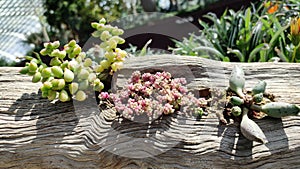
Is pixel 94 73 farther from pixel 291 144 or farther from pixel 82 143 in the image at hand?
pixel 291 144

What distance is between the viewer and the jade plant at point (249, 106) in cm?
99

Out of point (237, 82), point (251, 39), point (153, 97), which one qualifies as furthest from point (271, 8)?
point (153, 97)

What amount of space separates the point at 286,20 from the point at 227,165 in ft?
4.18

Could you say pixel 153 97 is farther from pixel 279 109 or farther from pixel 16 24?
pixel 16 24

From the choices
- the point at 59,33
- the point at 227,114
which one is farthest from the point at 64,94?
the point at 59,33

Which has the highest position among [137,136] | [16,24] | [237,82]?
[237,82]

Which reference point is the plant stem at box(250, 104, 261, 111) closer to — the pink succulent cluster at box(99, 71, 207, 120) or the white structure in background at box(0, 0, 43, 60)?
the pink succulent cluster at box(99, 71, 207, 120)

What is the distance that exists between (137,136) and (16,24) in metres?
4.33

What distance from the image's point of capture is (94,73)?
1.13m

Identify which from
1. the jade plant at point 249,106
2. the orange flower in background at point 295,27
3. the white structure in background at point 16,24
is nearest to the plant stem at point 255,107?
the jade plant at point 249,106

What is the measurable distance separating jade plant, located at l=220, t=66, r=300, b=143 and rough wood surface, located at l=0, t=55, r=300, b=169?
0.11 feet

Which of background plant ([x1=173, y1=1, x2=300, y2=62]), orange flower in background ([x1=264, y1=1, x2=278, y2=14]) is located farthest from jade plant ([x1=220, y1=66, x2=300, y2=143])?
orange flower in background ([x1=264, y1=1, x2=278, y2=14])

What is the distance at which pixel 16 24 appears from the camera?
494 cm

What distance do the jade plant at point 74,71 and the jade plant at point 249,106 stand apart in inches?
12.5
